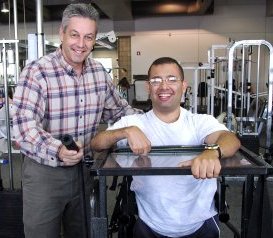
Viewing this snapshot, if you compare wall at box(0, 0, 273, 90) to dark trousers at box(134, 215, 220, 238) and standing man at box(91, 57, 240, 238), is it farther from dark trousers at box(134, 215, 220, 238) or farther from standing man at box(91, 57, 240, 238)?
dark trousers at box(134, 215, 220, 238)

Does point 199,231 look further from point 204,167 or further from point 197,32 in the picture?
point 197,32

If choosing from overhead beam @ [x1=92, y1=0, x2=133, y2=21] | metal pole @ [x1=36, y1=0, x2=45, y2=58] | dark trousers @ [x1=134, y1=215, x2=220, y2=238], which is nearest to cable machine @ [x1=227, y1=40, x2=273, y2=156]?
metal pole @ [x1=36, y1=0, x2=45, y2=58]

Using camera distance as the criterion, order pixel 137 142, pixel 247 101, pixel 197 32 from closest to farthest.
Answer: pixel 137 142, pixel 247 101, pixel 197 32

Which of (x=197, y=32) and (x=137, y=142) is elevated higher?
(x=197, y=32)

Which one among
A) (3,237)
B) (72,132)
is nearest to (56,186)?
(72,132)

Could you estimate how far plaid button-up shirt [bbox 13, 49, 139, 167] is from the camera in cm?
141

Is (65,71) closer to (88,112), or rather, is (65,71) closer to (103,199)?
(88,112)

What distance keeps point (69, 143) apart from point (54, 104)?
42 centimetres

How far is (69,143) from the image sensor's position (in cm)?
115

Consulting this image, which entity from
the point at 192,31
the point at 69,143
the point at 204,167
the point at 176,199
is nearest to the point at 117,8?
the point at 192,31

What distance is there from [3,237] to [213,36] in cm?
981

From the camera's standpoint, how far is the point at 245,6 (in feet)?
34.7

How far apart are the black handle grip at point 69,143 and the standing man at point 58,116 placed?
0.10m

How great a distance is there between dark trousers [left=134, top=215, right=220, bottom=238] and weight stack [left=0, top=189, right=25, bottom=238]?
1046mm
